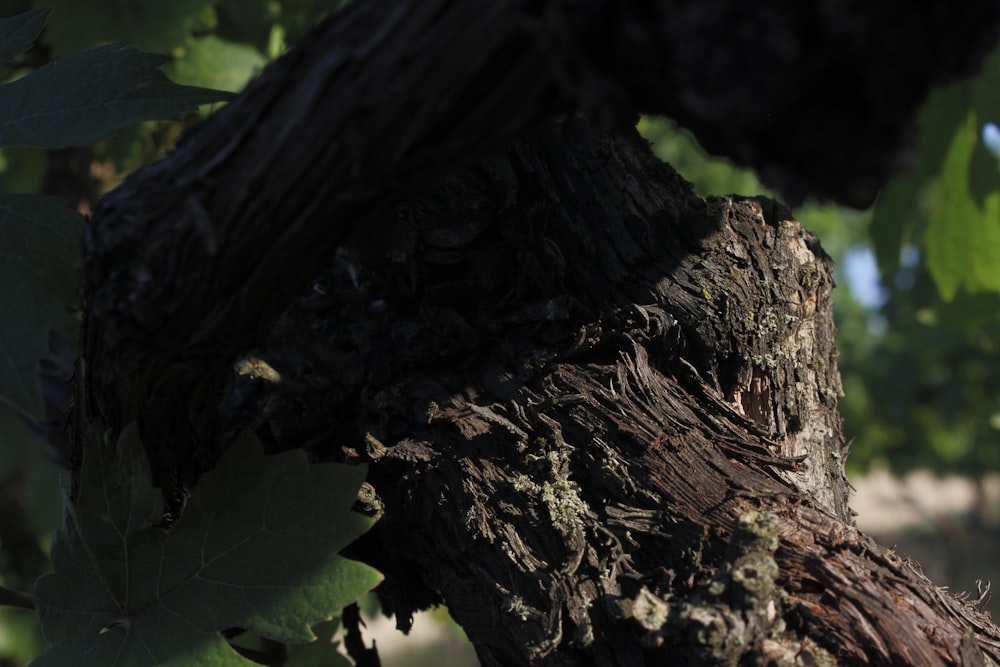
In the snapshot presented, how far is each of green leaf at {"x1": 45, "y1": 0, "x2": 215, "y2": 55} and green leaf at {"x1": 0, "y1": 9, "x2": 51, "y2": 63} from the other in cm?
70

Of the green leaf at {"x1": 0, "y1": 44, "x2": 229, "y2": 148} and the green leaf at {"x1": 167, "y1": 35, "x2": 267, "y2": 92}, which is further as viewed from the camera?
the green leaf at {"x1": 167, "y1": 35, "x2": 267, "y2": 92}

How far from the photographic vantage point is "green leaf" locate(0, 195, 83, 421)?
0.85 meters

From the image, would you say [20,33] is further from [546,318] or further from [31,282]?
[546,318]

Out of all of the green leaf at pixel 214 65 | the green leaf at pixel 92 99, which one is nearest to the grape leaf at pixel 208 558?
the green leaf at pixel 92 99

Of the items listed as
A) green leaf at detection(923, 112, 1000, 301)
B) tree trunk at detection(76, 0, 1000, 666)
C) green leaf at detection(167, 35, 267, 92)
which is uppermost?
green leaf at detection(923, 112, 1000, 301)

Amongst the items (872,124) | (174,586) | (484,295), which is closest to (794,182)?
(872,124)

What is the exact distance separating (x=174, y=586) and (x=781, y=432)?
32.8 inches

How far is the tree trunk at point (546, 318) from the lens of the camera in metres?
0.63

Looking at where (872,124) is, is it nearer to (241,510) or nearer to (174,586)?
(241,510)

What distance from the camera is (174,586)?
1089mm

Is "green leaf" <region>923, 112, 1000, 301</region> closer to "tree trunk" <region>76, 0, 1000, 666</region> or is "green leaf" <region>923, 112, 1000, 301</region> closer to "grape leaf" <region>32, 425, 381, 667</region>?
"tree trunk" <region>76, 0, 1000, 666</region>

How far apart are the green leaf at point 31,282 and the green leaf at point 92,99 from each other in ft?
0.36

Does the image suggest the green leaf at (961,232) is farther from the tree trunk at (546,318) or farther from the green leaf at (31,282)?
the green leaf at (31,282)

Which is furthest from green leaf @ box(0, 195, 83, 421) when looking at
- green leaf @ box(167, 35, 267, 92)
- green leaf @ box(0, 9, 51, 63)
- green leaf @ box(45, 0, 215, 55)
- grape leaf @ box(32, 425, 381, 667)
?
green leaf @ box(167, 35, 267, 92)
